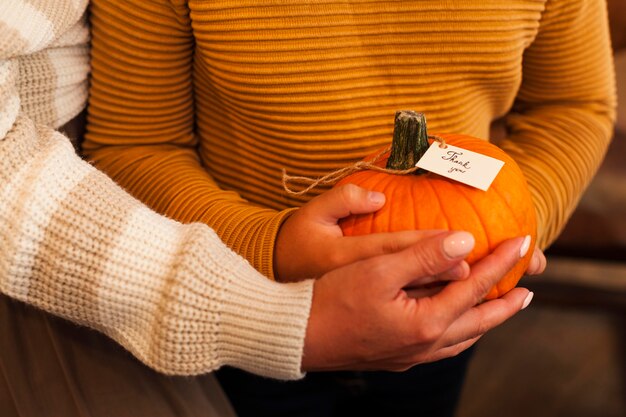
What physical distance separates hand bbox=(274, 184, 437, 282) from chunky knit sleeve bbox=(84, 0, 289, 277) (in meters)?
0.03

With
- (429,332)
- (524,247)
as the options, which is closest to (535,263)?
(524,247)

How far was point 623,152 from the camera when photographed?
1445mm

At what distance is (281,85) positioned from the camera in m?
0.70

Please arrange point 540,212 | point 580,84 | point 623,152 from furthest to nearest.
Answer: point 623,152, point 580,84, point 540,212

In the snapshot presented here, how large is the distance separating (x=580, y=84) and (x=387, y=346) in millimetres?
577

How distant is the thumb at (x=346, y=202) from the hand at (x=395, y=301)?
0.21 ft

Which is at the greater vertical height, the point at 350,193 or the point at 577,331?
the point at 350,193

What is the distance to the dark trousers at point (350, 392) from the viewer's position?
90 centimetres

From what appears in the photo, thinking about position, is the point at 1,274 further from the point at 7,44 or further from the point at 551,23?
the point at 551,23

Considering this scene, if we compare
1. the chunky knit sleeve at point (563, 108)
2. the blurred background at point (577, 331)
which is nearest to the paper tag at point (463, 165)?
the chunky knit sleeve at point (563, 108)

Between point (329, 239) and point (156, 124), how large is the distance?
323mm

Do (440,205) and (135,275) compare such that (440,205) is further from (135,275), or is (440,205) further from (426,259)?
(135,275)

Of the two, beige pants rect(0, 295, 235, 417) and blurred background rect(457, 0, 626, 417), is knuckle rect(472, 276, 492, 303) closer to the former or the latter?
beige pants rect(0, 295, 235, 417)

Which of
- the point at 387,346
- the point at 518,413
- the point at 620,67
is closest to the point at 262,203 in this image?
Answer: the point at 387,346
